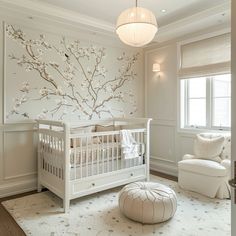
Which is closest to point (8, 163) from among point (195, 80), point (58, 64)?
point (58, 64)

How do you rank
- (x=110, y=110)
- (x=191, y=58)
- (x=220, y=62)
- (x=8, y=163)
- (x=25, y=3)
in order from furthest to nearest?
(x=110, y=110), (x=191, y=58), (x=220, y=62), (x=8, y=163), (x=25, y=3)

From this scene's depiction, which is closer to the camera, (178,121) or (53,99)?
(53,99)

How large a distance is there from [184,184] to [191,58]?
2.11 meters

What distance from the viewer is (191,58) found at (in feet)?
13.0

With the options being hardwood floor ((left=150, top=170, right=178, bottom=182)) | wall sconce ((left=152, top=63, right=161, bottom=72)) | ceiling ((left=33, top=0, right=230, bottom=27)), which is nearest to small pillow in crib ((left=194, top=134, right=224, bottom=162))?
hardwood floor ((left=150, top=170, right=178, bottom=182))

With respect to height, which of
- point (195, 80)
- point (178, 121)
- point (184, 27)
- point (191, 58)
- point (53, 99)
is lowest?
point (178, 121)

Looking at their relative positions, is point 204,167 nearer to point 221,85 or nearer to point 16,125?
point 221,85

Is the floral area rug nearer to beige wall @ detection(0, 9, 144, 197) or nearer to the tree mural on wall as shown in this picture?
beige wall @ detection(0, 9, 144, 197)

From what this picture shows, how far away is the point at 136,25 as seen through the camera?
2.32 metres

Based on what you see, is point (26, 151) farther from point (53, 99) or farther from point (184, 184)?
point (184, 184)

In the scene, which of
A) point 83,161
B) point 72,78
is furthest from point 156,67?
point 83,161

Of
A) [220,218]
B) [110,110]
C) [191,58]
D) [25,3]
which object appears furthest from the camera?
[110,110]

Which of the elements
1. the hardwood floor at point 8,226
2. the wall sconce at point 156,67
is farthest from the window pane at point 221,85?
the hardwood floor at point 8,226

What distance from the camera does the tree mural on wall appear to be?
3361 mm
